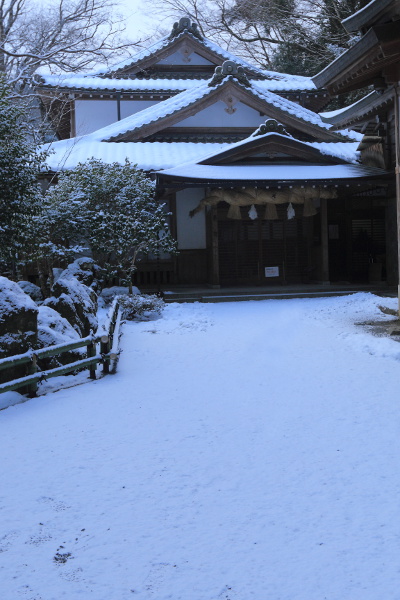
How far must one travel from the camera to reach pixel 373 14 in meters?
7.36

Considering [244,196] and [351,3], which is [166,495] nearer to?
[244,196]

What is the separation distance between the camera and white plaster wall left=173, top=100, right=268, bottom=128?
19.3 meters

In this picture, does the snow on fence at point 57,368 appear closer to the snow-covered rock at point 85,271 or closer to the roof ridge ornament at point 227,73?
the snow-covered rock at point 85,271

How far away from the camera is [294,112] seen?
19547 millimetres

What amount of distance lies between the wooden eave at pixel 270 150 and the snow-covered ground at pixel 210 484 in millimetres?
9475

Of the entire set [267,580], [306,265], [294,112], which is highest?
[294,112]

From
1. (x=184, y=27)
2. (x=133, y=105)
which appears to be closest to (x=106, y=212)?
(x=133, y=105)

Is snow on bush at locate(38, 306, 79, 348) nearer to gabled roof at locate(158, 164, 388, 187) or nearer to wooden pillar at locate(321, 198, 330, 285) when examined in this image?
gabled roof at locate(158, 164, 388, 187)

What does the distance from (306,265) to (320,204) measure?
204 cm

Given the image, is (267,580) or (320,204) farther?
(320,204)

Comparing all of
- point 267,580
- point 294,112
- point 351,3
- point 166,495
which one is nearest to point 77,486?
point 166,495

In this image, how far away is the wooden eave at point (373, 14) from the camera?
7.10m

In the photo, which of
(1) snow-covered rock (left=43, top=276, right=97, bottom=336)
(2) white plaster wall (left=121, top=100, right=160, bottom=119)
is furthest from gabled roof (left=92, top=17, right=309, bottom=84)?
(1) snow-covered rock (left=43, top=276, right=97, bottom=336)

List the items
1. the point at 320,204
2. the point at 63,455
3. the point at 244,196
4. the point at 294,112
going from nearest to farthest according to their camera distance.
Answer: the point at 63,455 → the point at 244,196 → the point at 320,204 → the point at 294,112
